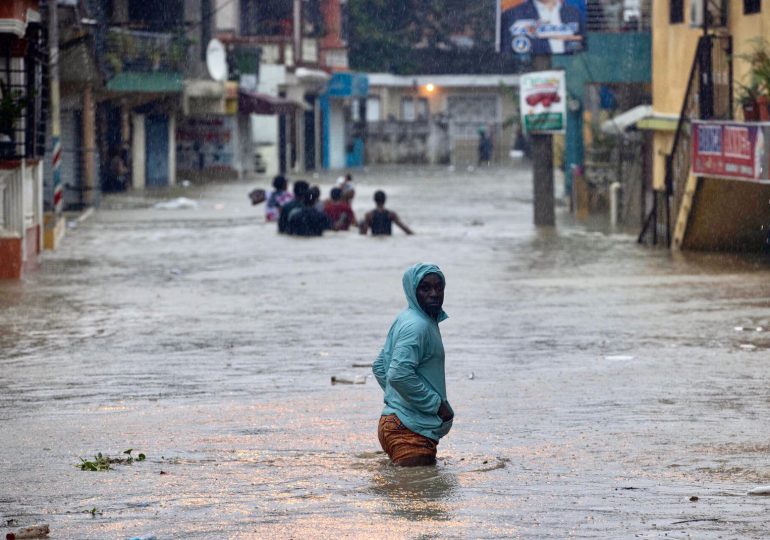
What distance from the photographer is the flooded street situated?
295 inches

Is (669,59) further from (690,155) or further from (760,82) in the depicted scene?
(760,82)

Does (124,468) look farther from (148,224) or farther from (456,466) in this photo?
(148,224)

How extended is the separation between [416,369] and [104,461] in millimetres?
1726

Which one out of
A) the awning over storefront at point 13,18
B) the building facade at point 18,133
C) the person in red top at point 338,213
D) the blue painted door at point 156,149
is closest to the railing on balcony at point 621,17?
the person in red top at point 338,213

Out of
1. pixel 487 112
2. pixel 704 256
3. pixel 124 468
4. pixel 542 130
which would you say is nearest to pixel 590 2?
pixel 542 130

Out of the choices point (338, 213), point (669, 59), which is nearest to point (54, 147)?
point (338, 213)

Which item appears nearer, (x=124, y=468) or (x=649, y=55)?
(x=124, y=468)

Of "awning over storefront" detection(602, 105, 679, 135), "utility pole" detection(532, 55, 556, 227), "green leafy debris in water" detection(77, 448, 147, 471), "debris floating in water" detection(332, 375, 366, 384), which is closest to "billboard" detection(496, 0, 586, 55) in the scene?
"utility pole" detection(532, 55, 556, 227)

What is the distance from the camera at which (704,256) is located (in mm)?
23078

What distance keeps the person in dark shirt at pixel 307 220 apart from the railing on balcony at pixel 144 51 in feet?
33.4

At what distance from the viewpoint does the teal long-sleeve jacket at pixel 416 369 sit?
852 cm

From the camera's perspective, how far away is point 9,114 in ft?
63.5

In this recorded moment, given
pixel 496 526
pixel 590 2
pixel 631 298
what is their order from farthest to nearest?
pixel 590 2 → pixel 631 298 → pixel 496 526

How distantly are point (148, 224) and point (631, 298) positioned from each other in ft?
48.0
